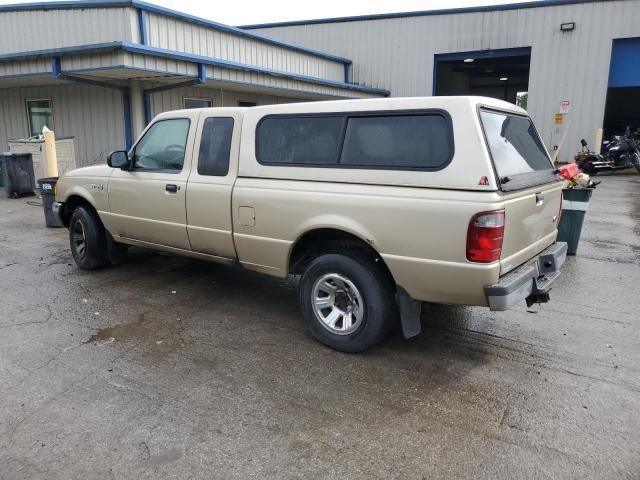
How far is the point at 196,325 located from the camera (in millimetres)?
4746

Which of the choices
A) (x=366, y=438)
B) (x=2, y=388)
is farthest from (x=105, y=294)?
(x=366, y=438)

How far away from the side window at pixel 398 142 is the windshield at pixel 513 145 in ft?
1.07

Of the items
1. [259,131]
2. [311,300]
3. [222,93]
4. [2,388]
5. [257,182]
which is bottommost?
[2,388]

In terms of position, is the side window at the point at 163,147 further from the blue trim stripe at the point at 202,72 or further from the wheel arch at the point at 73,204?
the blue trim stripe at the point at 202,72

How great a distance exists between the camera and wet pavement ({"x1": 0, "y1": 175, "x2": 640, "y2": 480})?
2797 millimetres

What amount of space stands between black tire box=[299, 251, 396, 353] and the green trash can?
420 centimetres

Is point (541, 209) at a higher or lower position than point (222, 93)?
lower

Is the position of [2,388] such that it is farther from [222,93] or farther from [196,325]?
[222,93]

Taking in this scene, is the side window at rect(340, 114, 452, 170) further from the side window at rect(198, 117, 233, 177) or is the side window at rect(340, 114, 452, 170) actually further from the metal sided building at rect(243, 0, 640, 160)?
the metal sided building at rect(243, 0, 640, 160)

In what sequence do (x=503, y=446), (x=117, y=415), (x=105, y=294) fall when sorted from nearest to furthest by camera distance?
(x=503, y=446) → (x=117, y=415) → (x=105, y=294)

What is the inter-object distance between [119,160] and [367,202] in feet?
10.4

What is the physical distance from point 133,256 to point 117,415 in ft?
14.1

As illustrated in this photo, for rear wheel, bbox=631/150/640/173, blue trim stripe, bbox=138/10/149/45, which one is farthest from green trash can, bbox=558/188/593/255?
rear wheel, bbox=631/150/640/173

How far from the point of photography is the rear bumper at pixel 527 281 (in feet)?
11.2
